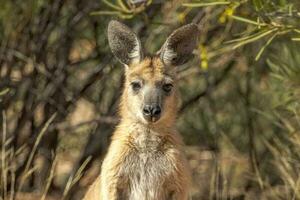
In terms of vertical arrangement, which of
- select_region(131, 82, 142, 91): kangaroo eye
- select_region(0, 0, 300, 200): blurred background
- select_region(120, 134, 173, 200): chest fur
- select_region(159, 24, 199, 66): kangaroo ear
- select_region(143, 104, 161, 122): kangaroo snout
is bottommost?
select_region(0, 0, 300, 200): blurred background

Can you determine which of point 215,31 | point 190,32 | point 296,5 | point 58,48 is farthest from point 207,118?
point 190,32

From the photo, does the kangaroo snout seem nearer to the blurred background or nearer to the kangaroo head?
the kangaroo head

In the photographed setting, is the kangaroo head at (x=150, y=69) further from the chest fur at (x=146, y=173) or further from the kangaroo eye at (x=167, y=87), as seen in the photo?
the chest fur at (x=146, y=173)

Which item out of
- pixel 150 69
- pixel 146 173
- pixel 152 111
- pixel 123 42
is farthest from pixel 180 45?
pixel 146 173

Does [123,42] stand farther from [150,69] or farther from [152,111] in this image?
[152,111]

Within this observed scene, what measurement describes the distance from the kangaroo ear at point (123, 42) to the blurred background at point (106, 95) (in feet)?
4.54

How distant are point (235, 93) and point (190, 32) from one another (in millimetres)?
4529

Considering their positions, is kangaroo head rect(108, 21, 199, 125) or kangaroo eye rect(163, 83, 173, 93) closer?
kangaroo head rect(108, 21, 199, 125)

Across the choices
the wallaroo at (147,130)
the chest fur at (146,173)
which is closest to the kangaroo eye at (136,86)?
the wallaroo at (147,130)

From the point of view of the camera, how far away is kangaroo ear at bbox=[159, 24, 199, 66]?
736cm

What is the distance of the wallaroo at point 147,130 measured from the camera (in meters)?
7.15

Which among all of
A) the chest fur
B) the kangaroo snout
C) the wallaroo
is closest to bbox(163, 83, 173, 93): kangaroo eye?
the wallaroo

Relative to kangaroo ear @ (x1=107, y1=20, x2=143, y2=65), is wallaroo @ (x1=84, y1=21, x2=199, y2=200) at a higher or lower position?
lower

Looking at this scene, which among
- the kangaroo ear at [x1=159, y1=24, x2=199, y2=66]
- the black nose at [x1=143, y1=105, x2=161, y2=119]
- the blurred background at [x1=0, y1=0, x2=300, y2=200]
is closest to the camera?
the black nose at [x1=143, y1=105, x2=161, y2=119]
